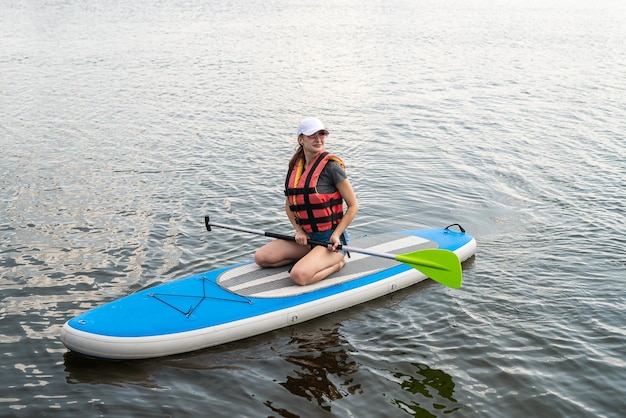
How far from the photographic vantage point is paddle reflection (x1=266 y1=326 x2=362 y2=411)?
5188mm

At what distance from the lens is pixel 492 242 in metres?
7.91

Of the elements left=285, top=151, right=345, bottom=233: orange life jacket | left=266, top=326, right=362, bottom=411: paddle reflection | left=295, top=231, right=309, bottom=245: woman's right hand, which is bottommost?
left=266, top=326, right=362, bottom=411: paddle reflection

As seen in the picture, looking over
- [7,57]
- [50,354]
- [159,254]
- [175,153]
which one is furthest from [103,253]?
[7,57]

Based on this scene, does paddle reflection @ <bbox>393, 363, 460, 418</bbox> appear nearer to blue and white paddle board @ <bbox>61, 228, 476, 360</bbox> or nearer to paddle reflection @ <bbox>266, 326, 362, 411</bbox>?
paddle reflection @ <bbox>266, 326, 362, 411</bbox>

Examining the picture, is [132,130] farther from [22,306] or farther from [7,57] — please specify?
[7,57]

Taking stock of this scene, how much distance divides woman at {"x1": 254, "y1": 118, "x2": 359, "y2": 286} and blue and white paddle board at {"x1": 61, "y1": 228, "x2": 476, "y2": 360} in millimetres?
159

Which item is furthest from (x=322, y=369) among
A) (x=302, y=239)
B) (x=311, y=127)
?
(x=311, y=127)

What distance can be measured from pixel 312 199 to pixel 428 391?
1816mm

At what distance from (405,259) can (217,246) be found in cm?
246

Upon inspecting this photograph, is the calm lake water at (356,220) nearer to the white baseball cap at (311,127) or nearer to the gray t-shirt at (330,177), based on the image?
the gray t-shirt at (330,177)

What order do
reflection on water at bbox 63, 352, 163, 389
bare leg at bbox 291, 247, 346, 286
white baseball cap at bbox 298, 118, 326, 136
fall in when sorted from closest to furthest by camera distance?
reflection on water at bbox 63, 352, 163, 389 < white baseball cap at bbox 298, 118, 326, 136 < bare leg at bbox 291, 247, 346, 286

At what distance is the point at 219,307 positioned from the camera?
5.69m

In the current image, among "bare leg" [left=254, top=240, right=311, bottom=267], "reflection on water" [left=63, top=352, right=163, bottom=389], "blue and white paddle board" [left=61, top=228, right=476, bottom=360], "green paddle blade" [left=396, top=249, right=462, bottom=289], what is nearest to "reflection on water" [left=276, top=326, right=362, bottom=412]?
"blue and white paddle board" [left=61, top=228, right=476, bottom=360]

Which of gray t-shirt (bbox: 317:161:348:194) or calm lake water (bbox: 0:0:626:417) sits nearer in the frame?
calm lake water (bbox: 0:0:626:417)
